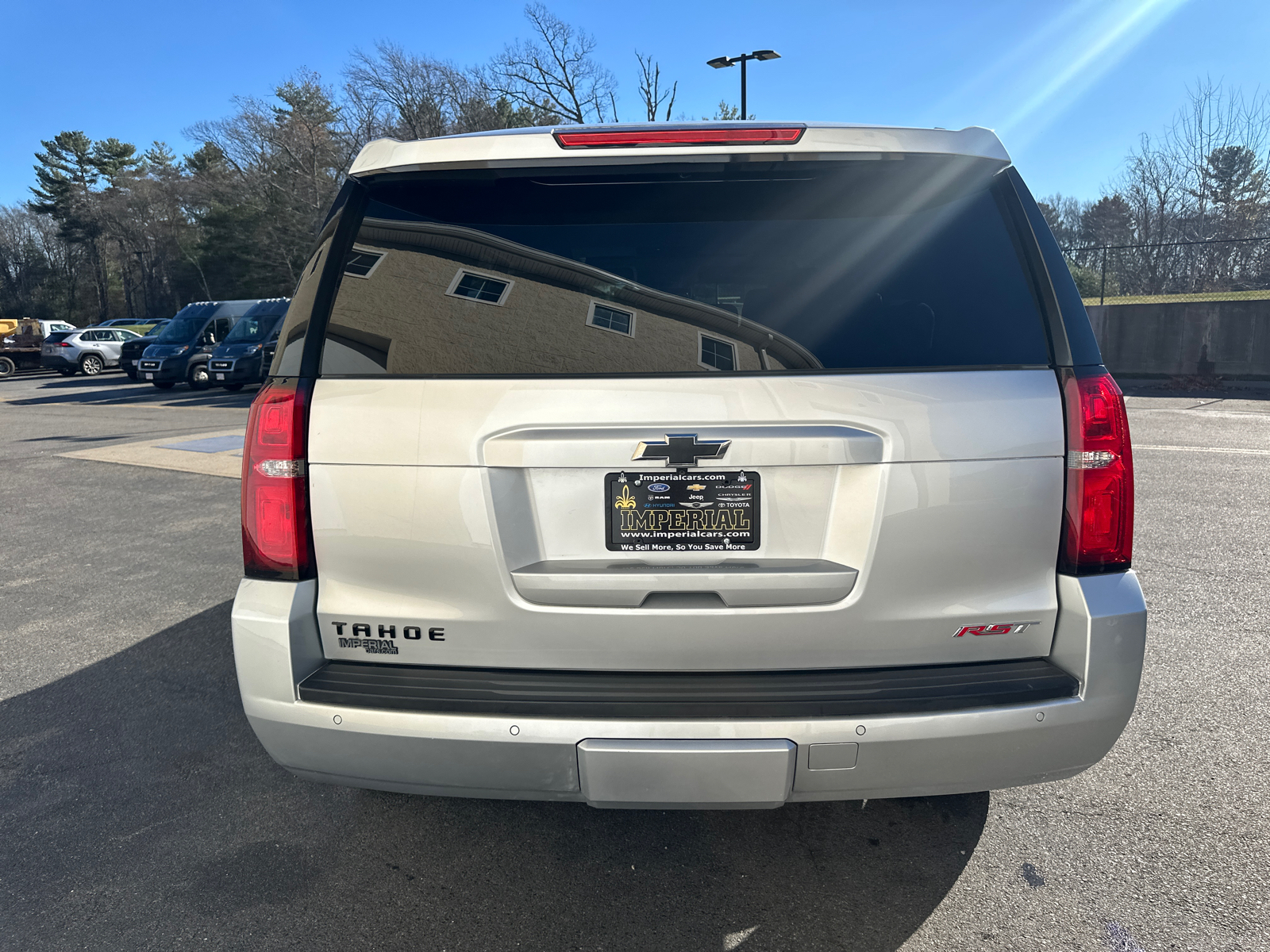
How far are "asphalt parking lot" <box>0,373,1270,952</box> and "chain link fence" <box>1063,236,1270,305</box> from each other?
62.5 ft

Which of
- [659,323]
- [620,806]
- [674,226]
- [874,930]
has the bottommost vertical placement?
[874,930]

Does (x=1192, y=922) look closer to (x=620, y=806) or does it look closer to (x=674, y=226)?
(x=620, y=806)

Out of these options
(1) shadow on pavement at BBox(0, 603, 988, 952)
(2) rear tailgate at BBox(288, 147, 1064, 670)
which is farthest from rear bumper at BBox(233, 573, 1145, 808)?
(1) shadow on pavement at BBox(0, 603, 988, 952)

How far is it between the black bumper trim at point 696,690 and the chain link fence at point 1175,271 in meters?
20.9

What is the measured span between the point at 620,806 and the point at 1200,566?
505cm

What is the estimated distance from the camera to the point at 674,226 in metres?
2.15

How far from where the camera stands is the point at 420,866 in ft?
8.57

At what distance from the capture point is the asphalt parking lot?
231cm

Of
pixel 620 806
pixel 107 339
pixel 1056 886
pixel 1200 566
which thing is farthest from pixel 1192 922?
pixel 107 339

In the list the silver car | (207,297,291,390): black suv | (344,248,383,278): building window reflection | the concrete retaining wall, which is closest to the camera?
(344,248,383,278): building window reflection

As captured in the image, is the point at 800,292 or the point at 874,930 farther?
the point at 874,930

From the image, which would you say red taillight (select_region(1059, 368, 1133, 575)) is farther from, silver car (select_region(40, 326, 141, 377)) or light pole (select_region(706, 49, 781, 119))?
silver car (select_region(40, 326, 141, 377))

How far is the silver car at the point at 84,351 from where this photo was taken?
32.5m

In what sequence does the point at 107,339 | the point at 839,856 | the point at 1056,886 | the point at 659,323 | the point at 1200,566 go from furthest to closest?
the point at 107,339
the point at 1200,566
the point at 839,856
the point at 1056,886
the point at 659,323
